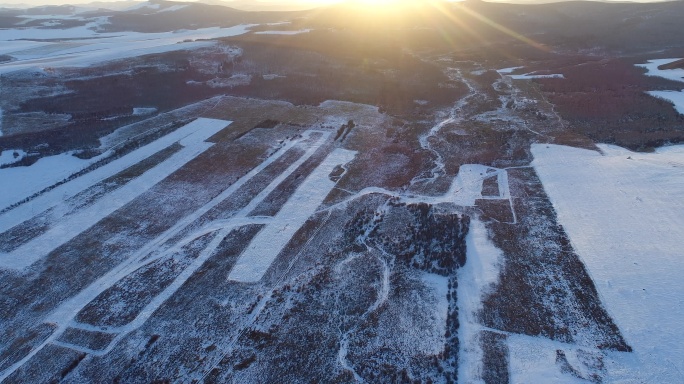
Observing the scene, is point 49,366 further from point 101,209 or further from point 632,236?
point 632,236

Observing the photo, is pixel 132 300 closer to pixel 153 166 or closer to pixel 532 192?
pixel 153 166

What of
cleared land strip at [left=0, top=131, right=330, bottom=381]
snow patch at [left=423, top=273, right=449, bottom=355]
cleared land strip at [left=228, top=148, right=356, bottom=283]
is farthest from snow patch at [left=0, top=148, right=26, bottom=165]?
snow patch at [left=423, top=273, right=449, bottom=355]

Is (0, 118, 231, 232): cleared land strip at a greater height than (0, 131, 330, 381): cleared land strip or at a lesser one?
greater

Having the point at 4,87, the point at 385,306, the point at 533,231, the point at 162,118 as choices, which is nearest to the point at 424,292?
the point at 385,306

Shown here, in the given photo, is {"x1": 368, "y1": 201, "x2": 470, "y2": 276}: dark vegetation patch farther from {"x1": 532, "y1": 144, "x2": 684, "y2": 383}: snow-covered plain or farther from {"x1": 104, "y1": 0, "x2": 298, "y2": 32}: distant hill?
{"x1": 104, "y1": 0, "x2": 298, "y2": 32}: distant hill

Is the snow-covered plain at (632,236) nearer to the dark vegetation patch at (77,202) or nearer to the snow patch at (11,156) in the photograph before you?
the dark vegetation patch at (77,202)
